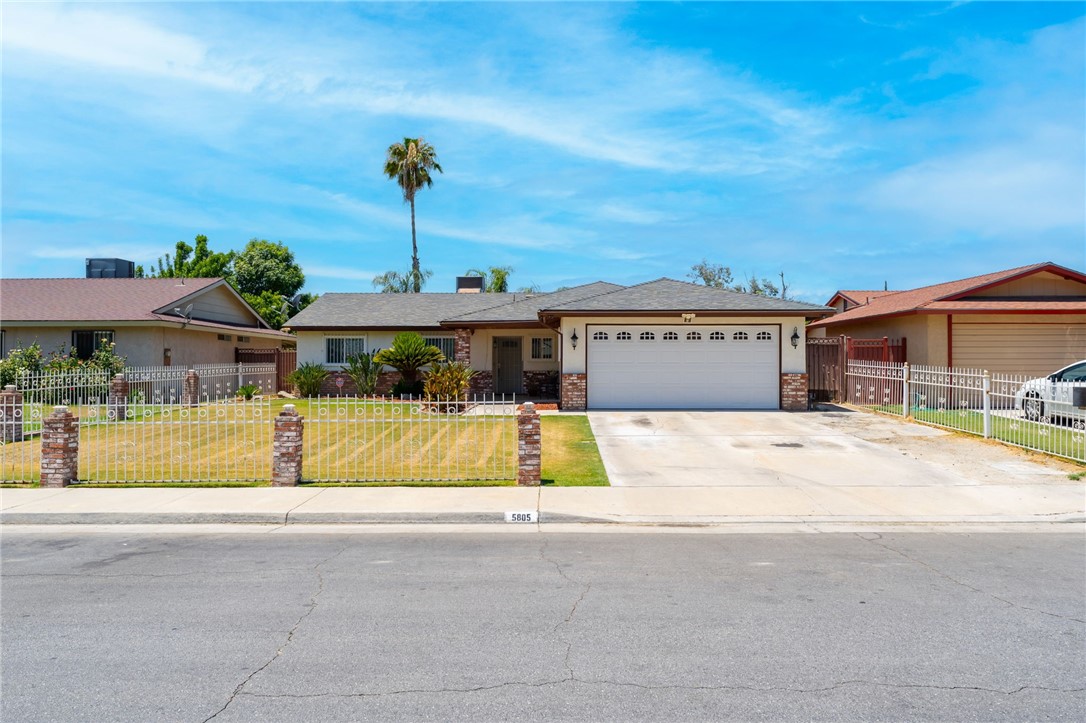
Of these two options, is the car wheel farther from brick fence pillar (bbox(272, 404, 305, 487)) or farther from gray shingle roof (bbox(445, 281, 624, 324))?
brick fence pillar (bbox(272, 404, 305, 487))

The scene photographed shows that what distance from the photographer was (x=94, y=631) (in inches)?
203

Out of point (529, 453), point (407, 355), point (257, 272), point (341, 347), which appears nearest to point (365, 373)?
point (407, 355)

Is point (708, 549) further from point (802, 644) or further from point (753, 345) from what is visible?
point (753, 345)

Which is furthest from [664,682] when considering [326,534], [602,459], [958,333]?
[958,333]

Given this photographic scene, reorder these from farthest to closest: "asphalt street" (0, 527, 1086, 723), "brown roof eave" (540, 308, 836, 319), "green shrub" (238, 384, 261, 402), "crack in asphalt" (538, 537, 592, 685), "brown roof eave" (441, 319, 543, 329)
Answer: "green shrub" (238, 384, 261, 402), "brown roof eave" (441, 319, 543, 329), "brown roof eave" (540, 308, 836, 319), "crack in asphalt" (538, 537, 592, 685), "asphalt street" (0, 527, 1086, 723)

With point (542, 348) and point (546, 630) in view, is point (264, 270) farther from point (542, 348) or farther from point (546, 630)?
point (546, 630)

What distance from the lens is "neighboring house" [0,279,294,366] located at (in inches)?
980

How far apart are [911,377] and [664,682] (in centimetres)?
1963

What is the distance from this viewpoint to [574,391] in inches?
825

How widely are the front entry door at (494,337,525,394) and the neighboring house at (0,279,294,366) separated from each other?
11.5m

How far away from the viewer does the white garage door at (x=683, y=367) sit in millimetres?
20922

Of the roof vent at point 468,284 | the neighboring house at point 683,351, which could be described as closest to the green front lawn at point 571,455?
the neighboring house at point 683,351

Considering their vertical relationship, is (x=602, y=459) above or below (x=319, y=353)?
below

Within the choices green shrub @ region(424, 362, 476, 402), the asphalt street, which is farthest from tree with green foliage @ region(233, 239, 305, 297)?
the asphalt street
